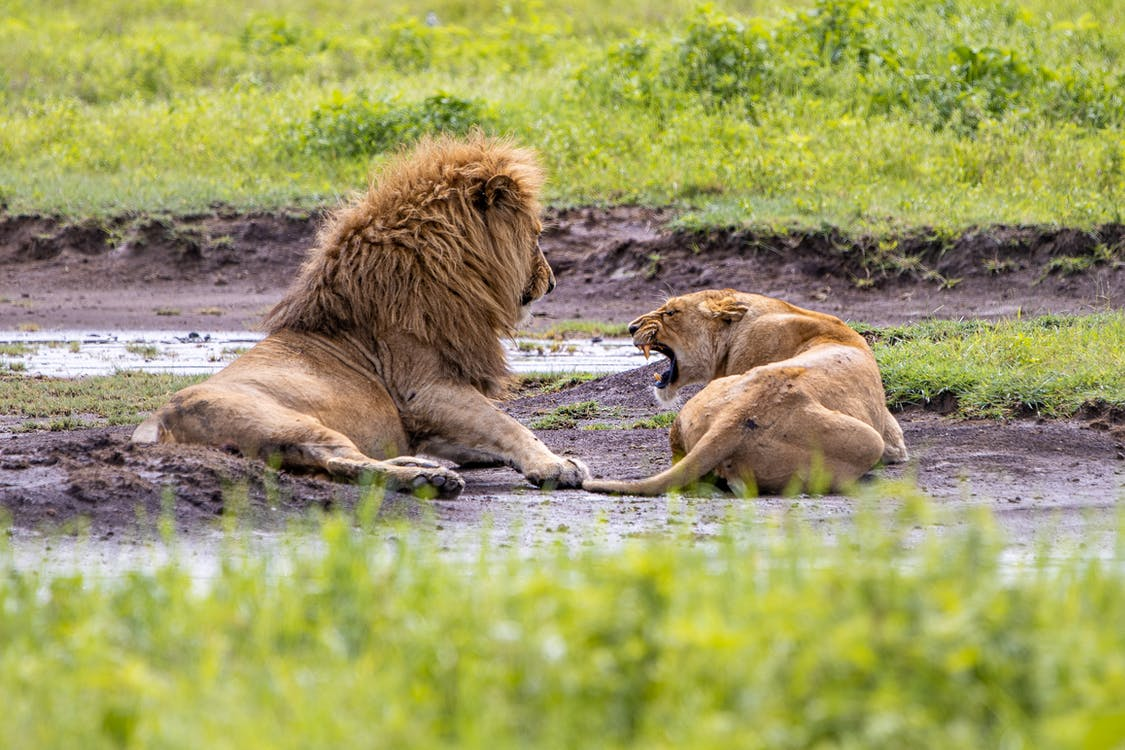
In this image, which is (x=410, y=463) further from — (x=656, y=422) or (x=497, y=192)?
(x=656, y=422)

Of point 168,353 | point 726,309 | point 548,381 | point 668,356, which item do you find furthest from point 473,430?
point 168,353

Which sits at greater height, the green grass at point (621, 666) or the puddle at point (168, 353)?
the green grass at point (621, 666)

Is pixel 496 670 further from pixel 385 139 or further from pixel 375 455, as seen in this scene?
pixel 385 139

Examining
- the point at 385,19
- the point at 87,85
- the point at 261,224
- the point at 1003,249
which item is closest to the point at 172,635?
the point at 1003,249

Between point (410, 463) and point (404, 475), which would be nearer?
point (404, 475)

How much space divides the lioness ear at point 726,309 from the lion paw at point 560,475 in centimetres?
112

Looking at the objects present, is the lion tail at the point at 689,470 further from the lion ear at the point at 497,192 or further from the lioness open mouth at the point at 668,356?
the lion ear at the point at 497,192

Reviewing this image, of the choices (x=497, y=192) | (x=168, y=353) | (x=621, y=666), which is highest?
(x=497, y=192)

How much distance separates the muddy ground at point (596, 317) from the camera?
5.32 metres

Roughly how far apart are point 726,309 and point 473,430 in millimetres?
1272

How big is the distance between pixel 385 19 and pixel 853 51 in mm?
7330

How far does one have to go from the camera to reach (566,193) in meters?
14.8

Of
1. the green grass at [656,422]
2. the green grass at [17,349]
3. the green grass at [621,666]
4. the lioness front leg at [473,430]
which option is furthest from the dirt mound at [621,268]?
the green grass at [621,666]

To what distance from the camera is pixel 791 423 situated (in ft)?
19.1
